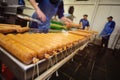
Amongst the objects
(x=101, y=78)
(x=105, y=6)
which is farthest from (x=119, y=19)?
(x=101, y=78)

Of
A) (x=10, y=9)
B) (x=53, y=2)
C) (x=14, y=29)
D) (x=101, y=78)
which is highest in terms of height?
(x=53, y=2)

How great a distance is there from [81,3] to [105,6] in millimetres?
1692

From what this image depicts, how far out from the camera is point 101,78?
230 centimetres

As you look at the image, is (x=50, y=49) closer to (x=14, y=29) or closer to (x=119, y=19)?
(x=14, y=29)

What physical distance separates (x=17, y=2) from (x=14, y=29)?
4.04 ft

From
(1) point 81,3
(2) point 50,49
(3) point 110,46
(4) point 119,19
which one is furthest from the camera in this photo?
(1) point 81,3

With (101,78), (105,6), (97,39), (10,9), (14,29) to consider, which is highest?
(105,6)

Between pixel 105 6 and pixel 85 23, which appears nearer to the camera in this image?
pixel 85 23

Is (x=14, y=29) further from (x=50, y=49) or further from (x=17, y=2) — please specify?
(x=17, y=2)

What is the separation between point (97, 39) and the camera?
21.3 ft

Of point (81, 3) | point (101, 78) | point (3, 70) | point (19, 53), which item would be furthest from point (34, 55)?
point (81, 3)

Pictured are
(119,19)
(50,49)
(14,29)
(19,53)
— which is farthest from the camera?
(119,19)

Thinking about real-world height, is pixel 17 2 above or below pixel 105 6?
below

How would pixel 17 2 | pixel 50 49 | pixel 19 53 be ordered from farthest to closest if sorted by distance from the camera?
pixel 17 2
pixel 50 49
pixel 19 53
